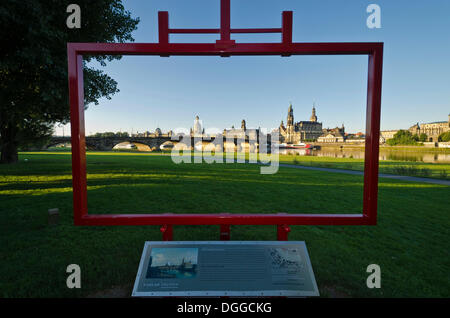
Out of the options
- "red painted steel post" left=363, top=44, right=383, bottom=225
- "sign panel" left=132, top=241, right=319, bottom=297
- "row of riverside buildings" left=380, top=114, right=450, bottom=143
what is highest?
"row of riverside buildings" left=380, top=114, right=450, bottom=143

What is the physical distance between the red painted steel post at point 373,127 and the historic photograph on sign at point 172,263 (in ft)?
8.03

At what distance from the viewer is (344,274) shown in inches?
122

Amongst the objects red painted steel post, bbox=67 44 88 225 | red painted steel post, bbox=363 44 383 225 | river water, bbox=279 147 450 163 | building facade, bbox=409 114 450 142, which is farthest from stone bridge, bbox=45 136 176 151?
building facade, bbox=409 114 450 142

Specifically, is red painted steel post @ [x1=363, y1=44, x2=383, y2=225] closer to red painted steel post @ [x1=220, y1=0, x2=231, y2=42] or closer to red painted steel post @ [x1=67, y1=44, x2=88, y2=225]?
red painted steel post @ [x1=220, y1=0, x2=231, y2=42]

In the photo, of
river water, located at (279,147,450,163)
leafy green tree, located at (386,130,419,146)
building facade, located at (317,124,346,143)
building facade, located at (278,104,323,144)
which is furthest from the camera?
building facade, located at (317,124,346,143)

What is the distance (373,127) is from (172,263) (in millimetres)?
3159

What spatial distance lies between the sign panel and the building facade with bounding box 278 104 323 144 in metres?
107

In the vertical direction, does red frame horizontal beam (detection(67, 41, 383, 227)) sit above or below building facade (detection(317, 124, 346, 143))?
below

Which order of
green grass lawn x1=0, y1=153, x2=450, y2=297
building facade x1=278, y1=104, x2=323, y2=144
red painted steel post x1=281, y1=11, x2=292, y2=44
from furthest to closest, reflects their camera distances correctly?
building facade x1=278, y1=104, x2=323, y2=144, green grass lawn x1=0, y1=153, x2=450, y2=297, red painted steel post x1=281, y1=11, x2=292, y2=44

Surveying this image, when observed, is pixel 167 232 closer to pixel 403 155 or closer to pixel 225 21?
pixel 225 21

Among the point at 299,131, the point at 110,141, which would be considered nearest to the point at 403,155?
the point at 299,131

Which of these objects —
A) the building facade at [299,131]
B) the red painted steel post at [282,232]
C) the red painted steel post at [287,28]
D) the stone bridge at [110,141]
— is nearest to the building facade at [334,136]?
the building facade at [299,131]

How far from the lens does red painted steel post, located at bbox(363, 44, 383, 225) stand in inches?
95.3
